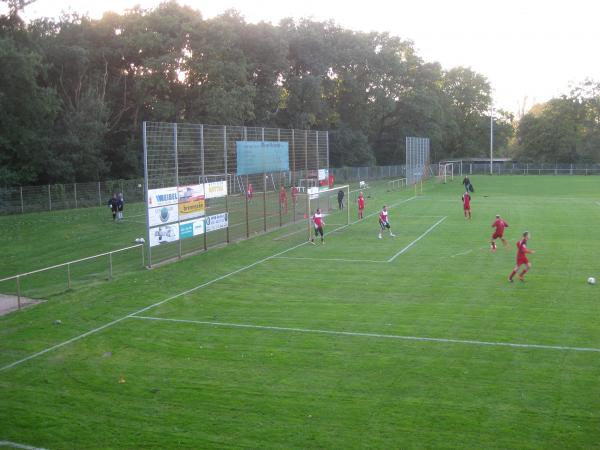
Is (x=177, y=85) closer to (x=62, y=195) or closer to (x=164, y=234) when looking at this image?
(x=62, y=195)

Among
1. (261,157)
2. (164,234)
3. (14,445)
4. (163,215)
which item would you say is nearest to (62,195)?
(261,157)

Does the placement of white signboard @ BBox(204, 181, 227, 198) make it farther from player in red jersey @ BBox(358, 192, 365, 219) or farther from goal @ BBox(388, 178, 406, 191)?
goal @ BBox(388, 178, 406, 191)

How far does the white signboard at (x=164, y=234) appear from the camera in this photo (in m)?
23.8

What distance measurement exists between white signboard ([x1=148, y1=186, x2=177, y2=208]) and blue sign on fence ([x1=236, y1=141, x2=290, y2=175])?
7.10 m

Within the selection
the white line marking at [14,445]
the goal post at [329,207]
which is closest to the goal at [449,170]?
the goal post at [329,207]

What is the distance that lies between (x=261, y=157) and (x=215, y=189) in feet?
21.2

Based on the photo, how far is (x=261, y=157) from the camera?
112 feet

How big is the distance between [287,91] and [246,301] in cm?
6074

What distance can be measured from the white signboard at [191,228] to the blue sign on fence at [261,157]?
5.25 metres

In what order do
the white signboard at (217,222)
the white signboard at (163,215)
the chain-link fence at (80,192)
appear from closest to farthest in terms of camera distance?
the white signboard at (163,215)
the white signboard at (217,222)
the chain-link fence at (80,192)

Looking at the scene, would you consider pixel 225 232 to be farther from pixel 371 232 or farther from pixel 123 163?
pixel 123 163

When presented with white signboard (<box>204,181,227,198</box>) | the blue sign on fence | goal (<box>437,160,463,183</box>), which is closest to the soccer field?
white signboard (<box>204,181,227,198</box>)

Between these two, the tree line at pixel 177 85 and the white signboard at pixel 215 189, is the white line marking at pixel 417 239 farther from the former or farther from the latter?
the tree line at pixel 177 85

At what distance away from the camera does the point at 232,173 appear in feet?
104
